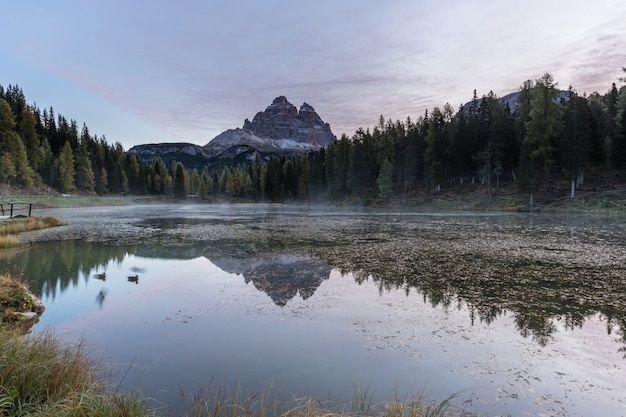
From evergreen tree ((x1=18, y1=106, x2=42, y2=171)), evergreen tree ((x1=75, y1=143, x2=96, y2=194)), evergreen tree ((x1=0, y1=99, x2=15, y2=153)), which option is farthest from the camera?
evergreen tree ((x1=75, y1=143, x2=96, y2=194))

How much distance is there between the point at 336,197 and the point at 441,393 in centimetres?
8663

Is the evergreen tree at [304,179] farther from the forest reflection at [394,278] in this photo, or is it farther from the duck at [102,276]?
the duck at [102,276]

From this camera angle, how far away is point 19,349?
474cm

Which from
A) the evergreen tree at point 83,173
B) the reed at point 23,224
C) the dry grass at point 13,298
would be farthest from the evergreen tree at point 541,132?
the evergreen tree at point 83,173

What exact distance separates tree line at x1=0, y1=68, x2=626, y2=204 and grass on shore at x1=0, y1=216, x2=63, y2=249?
55828 millimetres

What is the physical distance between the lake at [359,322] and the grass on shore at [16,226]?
9.76 ft

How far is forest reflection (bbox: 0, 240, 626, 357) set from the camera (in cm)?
859

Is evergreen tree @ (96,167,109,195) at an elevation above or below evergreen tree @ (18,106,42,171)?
below

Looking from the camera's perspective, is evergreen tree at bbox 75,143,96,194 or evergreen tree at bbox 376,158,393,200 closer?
evergreen tree at bbox 376,158,393,200

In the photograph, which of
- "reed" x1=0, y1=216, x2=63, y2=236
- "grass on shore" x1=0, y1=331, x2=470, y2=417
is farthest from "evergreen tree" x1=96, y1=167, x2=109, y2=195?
"grass on shore" x1=0, y1=331, x2=470, y2=417

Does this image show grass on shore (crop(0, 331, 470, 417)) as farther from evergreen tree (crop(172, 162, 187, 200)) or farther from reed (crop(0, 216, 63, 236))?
evergreen tree (crop(172, 162, 187, 200))

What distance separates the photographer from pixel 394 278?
40.3 feet

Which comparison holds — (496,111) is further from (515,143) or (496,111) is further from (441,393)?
(441,393)

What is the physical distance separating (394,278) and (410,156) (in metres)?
64.3
